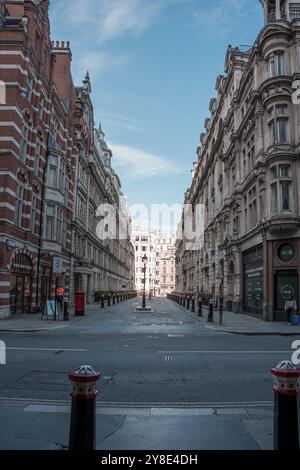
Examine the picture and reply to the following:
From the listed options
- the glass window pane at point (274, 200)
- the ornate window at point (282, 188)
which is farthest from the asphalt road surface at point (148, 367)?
the glass window pane at point (274, 200)

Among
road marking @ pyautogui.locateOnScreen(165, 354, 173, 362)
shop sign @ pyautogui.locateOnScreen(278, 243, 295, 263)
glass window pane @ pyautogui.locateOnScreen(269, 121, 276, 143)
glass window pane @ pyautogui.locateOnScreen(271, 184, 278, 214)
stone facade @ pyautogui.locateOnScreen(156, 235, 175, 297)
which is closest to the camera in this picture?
road marking @ pyautogui.locateOnScreen(165, 354, 173, 362)

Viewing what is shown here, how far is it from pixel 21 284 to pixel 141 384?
64.1 ft

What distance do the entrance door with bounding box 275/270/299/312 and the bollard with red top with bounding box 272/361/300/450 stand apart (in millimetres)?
21071

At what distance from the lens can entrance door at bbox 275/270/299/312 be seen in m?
23.8

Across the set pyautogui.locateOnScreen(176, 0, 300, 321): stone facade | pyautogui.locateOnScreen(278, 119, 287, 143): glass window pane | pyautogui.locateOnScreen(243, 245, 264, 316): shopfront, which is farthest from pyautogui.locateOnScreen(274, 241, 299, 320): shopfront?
pyautogui.locateOnScreen(278, 119, 287, 143): glass window pane

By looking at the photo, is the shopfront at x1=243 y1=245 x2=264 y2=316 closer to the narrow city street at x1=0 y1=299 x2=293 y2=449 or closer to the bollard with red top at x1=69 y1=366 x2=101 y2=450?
the narrow city street at x1=0 y1=299 x2=293 y2=449

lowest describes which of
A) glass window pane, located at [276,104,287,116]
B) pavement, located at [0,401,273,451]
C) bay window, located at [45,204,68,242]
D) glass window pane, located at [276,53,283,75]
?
pavement, located at [0,401,273,451]

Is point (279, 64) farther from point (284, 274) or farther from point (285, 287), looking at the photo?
point (285, 287)

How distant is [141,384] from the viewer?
799 cm

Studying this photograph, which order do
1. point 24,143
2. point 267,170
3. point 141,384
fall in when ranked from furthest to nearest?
point 24,143 → point 267,170 → point 141,384

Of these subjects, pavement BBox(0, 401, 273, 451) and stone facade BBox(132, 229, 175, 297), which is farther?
stone facade BBox(132, 229, 175, 297)

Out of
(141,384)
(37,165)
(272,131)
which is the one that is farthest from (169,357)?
(37,165)

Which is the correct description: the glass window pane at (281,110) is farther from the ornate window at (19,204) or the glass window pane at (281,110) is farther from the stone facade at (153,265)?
the stone facade at (153,265)

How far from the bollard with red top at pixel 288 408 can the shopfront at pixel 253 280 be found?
2323 centimetres
